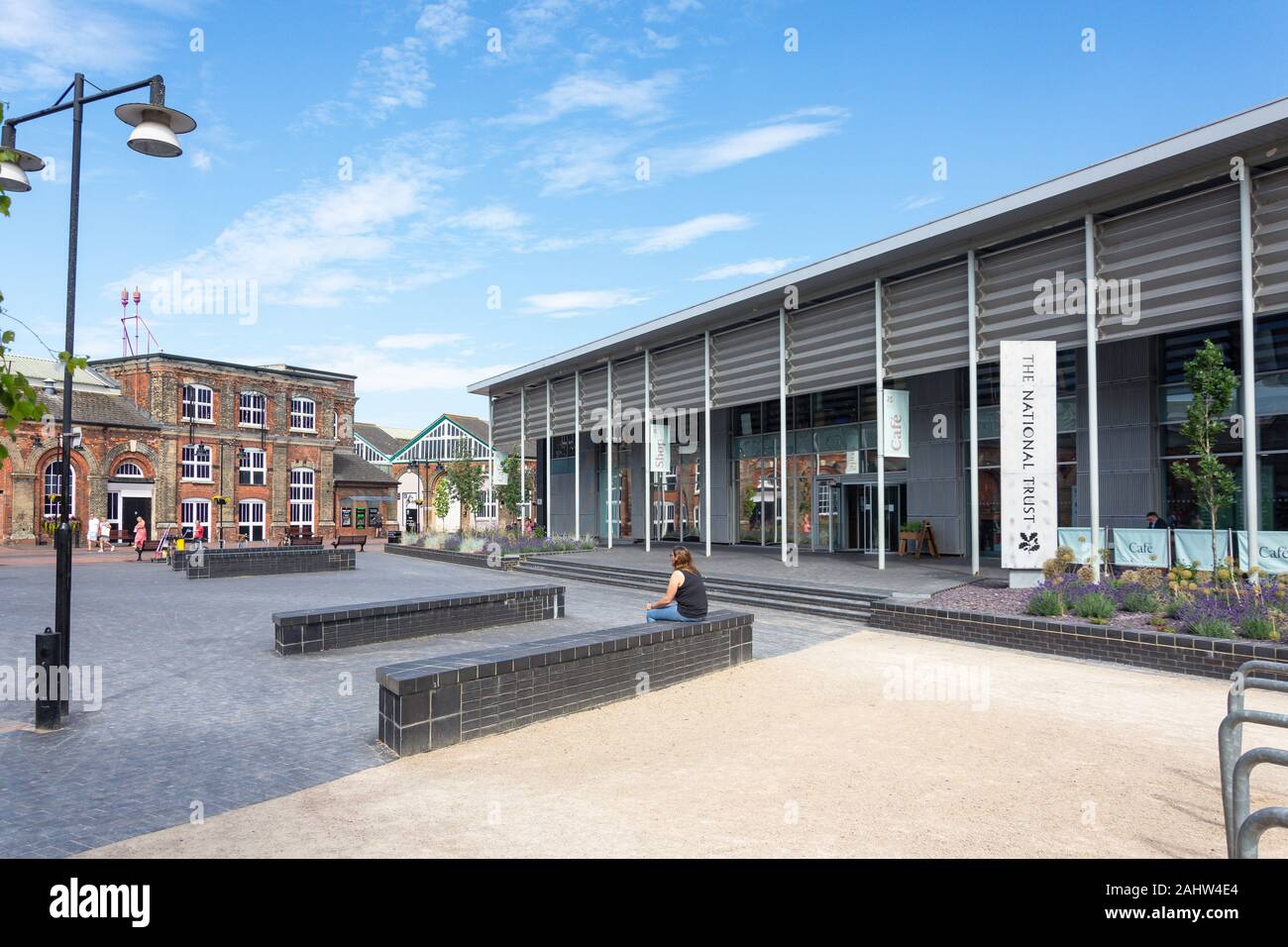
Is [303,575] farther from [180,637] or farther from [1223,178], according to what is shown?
[1223,178]

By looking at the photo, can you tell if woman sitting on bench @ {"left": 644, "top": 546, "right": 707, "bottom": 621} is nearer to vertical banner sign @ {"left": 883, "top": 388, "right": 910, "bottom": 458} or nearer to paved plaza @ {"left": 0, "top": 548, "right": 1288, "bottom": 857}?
paved plaza @ {"left": 0, "top": 548, "right": 1288, "bottom": 857}

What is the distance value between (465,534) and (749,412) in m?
12.6

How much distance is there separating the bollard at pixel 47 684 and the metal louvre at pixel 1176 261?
52.8ft

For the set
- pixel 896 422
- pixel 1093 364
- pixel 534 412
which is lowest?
pixel 896 422

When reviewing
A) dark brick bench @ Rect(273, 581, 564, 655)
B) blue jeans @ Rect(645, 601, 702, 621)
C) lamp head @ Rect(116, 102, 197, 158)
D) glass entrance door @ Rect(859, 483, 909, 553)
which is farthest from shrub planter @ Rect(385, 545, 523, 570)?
lamp head @ Rect(116, 102, 197, 158)

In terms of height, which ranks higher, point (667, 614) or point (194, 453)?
point (194, 453)

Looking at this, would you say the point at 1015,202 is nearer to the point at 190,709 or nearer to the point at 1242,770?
the point at 1242,770

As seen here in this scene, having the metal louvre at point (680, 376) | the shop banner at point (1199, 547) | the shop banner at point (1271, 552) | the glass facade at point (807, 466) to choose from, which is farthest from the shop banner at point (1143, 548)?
the metal louvre at point (680, 376)

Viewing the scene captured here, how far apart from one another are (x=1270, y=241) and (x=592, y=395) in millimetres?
20665

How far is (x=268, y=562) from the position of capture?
2239cm

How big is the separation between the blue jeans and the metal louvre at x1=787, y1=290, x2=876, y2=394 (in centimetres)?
1075

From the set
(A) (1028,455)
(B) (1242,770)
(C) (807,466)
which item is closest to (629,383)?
(C) (807,466)

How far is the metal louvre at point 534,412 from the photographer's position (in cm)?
3259

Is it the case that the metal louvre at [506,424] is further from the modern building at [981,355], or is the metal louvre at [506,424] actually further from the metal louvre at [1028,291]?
the metal louvre at [1028,291]
